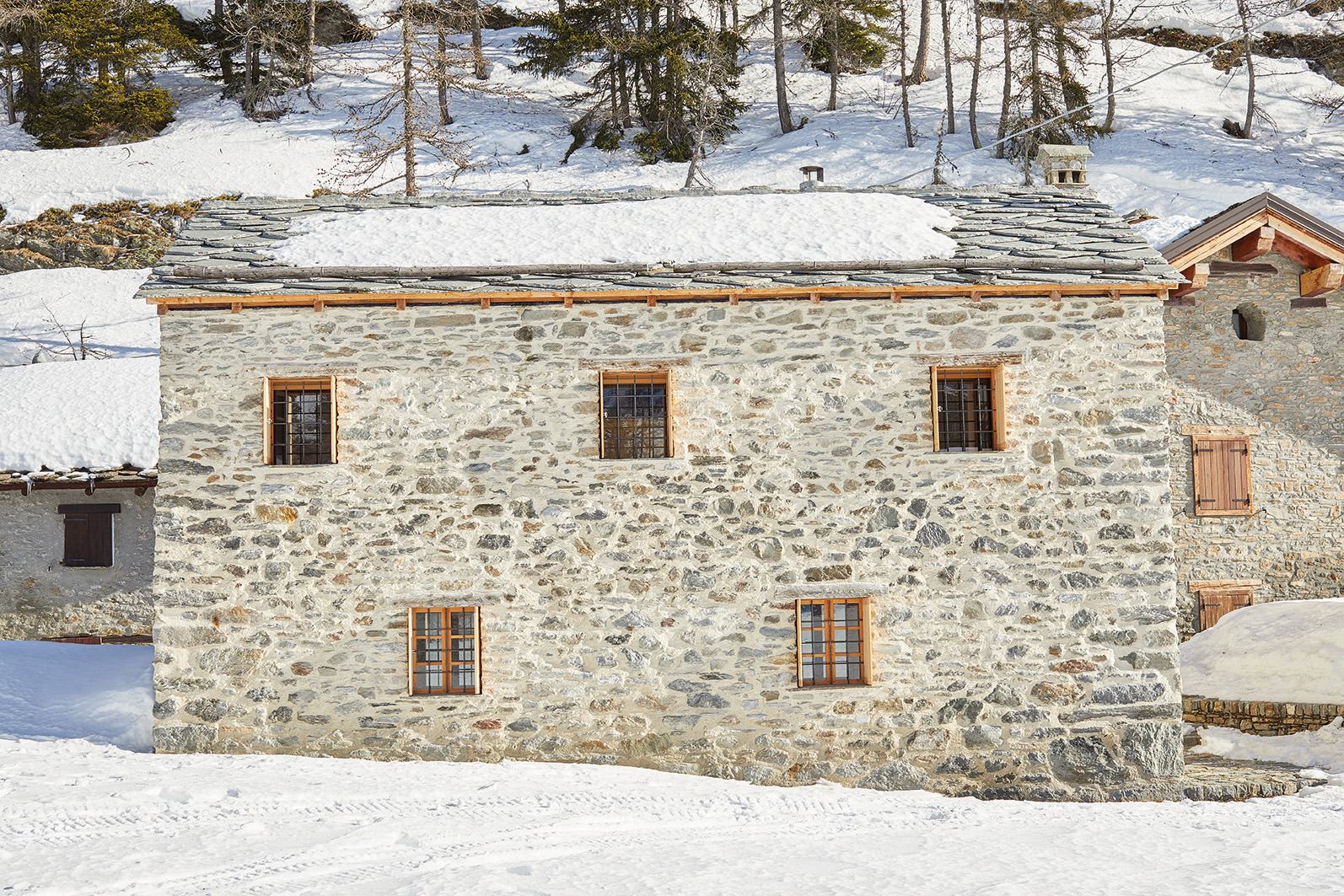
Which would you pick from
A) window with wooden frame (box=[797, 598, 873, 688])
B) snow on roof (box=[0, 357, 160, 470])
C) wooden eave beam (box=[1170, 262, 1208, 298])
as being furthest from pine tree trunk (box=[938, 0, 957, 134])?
window with wooden frame (box=[797, 598, 873, 688])

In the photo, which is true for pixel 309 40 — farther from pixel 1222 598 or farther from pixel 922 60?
pixel 1222 598

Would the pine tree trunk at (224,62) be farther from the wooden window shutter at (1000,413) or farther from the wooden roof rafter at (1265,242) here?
the wooden window shutter at (1000,413)

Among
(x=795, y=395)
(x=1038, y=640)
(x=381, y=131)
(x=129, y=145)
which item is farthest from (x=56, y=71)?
(x=1038, y=640)

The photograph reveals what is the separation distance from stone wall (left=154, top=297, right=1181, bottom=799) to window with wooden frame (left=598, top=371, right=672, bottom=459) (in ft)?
0.57

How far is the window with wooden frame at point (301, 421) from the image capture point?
9398 mm

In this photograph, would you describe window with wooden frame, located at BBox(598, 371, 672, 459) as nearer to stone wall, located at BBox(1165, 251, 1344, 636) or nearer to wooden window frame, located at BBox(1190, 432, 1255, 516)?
stone wall, located at BBox(1165, 251, 1344, 636)

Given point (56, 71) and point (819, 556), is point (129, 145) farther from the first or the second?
point (819, 556)

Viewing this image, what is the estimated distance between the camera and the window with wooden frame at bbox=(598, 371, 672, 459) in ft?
31.0

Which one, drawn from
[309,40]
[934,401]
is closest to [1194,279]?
[934,401]

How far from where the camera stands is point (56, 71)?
113ft

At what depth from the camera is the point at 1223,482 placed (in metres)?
13.9

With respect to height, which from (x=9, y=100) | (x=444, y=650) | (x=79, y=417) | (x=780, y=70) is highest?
(x=780, y=70)

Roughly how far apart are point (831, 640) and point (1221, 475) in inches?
305

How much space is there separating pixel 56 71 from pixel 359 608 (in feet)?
112
